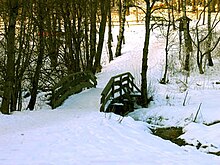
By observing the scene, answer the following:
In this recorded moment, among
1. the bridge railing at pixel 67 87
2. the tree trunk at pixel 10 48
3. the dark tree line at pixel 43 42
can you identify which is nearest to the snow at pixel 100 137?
the bridge railing at pixel 67 87

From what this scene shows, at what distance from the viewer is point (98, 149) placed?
799 centimetres

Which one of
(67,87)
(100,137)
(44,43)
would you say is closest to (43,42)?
(44,43)

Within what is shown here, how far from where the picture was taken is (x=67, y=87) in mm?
15695

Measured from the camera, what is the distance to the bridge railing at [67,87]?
14646 millimetres

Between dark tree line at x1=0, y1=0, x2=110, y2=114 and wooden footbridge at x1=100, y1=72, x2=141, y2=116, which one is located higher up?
dark tree line at x1=0, y1=0, x2=110, y2=114

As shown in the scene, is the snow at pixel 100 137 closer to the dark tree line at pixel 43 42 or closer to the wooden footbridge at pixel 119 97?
the wooden footbridge at pixel 119 97

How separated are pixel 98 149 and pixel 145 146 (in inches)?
47.5

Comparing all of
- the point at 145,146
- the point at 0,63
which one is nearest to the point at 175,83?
the point at 0,63

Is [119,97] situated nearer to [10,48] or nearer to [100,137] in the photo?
[10,48]

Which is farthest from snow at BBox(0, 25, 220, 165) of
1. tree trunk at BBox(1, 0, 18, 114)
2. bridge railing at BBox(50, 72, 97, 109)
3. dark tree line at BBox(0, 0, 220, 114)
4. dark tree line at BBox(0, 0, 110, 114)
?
dark tree line at BBox(0, 0, 110, 114)

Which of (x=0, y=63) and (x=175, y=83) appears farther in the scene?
(x=175, y=83)

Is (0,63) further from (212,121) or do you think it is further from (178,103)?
(212,121)

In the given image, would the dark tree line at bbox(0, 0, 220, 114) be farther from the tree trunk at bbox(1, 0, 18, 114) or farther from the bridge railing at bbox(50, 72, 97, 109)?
the bridge railing at bbox(50, 72, 97, 109)

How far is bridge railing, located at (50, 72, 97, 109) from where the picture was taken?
14.6 meters
